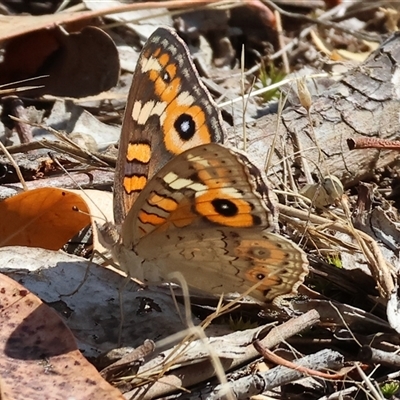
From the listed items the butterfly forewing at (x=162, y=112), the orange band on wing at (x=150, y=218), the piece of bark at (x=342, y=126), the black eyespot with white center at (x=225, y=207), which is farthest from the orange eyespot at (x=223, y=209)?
the piece of bark at (x=342, y=126)

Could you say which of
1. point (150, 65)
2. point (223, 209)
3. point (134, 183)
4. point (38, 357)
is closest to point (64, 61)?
point (150, 65)

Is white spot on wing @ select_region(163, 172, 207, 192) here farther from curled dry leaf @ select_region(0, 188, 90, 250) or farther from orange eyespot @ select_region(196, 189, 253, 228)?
curled dry leaf @ select_region(0, 188, 90, 250)

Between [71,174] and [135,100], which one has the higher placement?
[135,100]

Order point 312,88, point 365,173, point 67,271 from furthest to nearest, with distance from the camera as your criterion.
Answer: point 312,88, point 365,173, point 67,271

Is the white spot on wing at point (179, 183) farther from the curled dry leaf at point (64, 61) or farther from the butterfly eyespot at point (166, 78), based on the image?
the curled dry leaf at point (64, 61)

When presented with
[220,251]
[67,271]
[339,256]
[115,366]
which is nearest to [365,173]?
[339,256]

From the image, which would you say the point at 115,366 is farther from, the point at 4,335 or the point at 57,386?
the point at 4,335

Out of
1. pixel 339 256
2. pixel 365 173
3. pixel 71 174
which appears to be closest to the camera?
pixel 339 256

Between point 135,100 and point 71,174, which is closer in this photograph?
point 135,100
